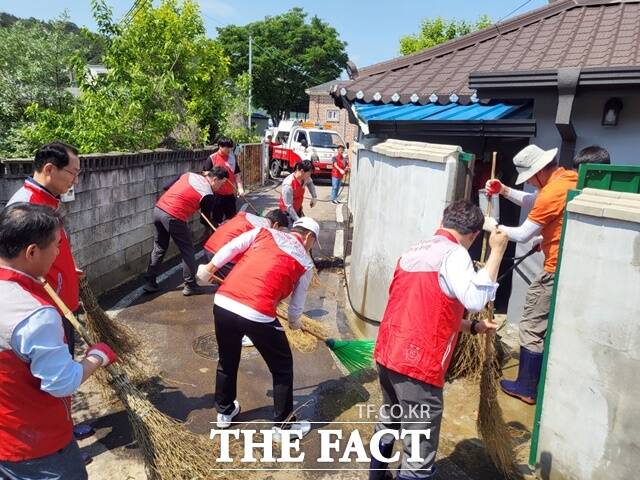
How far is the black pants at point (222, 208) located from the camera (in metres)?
8.31

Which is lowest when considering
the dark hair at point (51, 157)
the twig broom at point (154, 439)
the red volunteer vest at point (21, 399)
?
the twig broom at point (154, 439)

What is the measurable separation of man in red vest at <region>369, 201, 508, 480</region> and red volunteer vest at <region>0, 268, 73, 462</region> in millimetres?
1751

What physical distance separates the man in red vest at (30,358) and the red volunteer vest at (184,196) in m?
4.25

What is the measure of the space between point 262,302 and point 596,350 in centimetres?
214

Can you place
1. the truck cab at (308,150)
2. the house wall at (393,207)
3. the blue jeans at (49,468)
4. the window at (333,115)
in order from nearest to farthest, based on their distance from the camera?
the blue jeans at (49,468), the house wall at (393,207), the truck cab at (308,150), the window at (333,115)

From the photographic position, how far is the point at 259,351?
3.59 meters

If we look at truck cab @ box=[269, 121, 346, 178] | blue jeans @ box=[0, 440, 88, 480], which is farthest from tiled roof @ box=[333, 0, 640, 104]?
truck cab @ box=[269, 121, 346, 178]

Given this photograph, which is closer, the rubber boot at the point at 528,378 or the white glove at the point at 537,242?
the rubber boot at the point at 528,378

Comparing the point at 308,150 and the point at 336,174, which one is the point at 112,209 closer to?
the point at 336,174

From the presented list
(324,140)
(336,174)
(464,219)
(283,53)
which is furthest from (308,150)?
(283,53)

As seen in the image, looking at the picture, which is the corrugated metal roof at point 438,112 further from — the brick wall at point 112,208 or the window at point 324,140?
the window at point 324,140

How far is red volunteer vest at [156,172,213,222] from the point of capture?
20.9 ft

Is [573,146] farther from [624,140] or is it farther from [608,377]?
[608,377]

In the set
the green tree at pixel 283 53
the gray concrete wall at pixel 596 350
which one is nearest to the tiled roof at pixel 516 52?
the gray concrete wall at pixel 596 350
